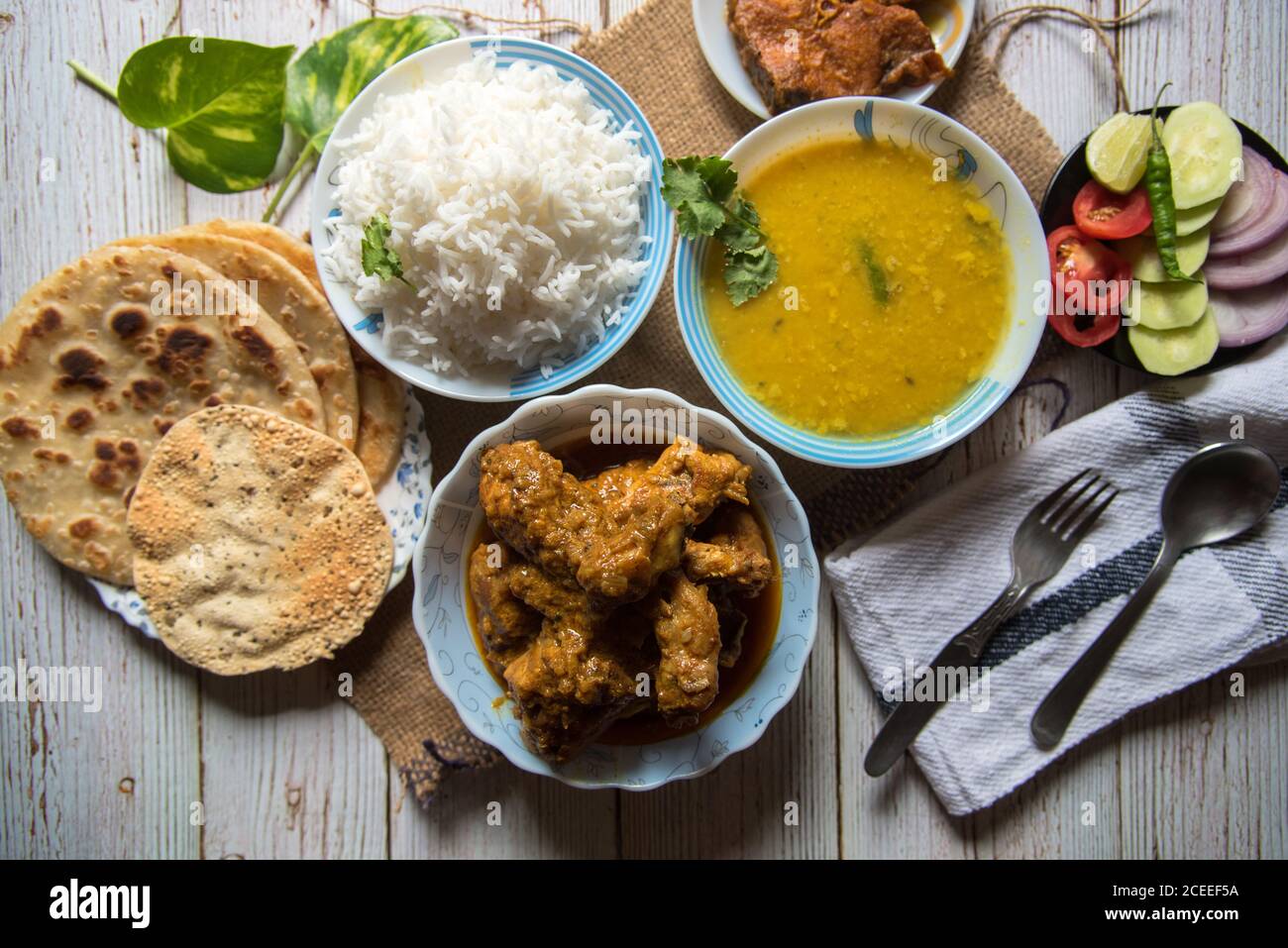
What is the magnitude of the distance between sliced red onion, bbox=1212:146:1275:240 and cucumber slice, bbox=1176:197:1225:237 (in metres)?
0.04

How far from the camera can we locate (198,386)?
259 cm

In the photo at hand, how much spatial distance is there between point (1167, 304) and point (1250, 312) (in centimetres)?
29

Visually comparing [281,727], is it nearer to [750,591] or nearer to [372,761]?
[372,761]

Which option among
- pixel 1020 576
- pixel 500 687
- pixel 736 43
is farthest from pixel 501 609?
pixel 736 43

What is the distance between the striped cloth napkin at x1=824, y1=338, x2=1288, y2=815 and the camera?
104 inches

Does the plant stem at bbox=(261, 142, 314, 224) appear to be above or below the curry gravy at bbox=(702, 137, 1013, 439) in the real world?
above

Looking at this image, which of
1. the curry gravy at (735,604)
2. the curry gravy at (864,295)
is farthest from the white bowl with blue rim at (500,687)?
the curry gravy at (864,295)

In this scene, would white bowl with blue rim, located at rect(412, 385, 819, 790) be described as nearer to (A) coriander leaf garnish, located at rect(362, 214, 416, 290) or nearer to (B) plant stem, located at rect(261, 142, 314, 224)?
(A) coriander leaf garnish, located at rect(362, 214, 416, 290)

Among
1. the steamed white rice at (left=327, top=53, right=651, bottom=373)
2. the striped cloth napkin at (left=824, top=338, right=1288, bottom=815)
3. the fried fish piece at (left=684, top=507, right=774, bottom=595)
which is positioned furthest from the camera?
the striped cloth napkin at (left=824, top=338, right=1288, bottom=815)

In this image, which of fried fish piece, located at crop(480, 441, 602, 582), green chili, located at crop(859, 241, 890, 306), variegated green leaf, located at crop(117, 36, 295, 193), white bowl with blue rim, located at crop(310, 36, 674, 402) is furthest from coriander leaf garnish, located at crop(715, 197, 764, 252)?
variegated green leaf, located at crop(117, 36, 295, 193)

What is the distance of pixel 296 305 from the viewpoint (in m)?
2.59
